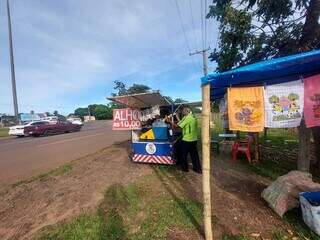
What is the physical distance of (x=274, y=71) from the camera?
15.6ft

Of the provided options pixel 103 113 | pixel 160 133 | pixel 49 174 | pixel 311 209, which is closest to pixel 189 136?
pixel 160 133

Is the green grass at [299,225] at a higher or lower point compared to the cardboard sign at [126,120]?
lower

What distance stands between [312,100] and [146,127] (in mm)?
5503

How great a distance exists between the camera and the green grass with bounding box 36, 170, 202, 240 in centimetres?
421

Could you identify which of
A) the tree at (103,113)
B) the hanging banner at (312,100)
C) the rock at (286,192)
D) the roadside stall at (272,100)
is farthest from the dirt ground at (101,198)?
the tree at (103,113)

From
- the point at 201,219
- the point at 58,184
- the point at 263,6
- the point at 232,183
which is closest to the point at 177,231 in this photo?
the point at 201,219

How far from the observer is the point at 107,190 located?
247 inches

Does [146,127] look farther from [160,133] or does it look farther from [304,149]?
[304,149]

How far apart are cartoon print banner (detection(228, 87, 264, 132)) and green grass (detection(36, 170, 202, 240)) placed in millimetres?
1791

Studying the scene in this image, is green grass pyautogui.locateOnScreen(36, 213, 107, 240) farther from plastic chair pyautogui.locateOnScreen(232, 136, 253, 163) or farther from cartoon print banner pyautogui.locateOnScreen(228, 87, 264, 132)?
plastic chair pyautogui.locateOnScreen(232, 136, 253, 163)

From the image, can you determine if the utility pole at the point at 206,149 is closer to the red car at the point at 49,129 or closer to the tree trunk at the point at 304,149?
the tree trunk at the point at 304,149

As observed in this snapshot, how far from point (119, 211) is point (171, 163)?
3.51 m

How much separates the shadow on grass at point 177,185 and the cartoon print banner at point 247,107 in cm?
178

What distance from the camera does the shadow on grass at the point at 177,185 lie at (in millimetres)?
4596
